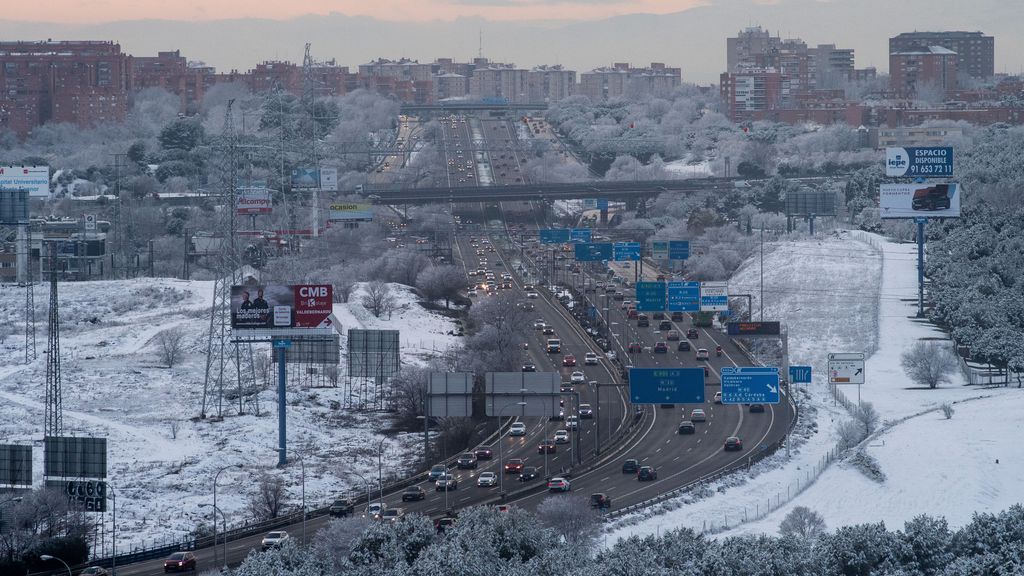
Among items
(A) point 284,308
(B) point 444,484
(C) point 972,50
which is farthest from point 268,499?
(C) point 972,50

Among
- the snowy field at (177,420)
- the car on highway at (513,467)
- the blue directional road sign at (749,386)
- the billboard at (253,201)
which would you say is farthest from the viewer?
the billboard at (253,201)

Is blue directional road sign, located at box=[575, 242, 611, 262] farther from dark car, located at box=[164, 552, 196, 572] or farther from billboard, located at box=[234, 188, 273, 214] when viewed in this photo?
dark car, located at box=[164, 552, 196, 572]

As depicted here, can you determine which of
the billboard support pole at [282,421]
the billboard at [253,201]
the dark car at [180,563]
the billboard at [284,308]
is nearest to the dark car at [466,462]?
the billboard support pole at [282,421]

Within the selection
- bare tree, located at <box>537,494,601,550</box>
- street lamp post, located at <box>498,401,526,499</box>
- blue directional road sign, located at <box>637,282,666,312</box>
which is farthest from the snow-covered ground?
blue directional road sign, located at <box>637,282,666,312</box>

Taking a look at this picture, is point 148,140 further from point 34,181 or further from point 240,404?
point 240,404

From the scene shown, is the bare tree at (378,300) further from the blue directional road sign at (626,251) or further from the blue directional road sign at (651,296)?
the blue directional road sign at (651,296)

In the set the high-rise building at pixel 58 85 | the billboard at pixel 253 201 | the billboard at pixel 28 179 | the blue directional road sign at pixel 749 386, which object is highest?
the high-rise building at pixel 58 85

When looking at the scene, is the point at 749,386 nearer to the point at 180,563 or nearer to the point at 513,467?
the point at 513,467

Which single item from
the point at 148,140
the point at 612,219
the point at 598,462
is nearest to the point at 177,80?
the point at 148,140
